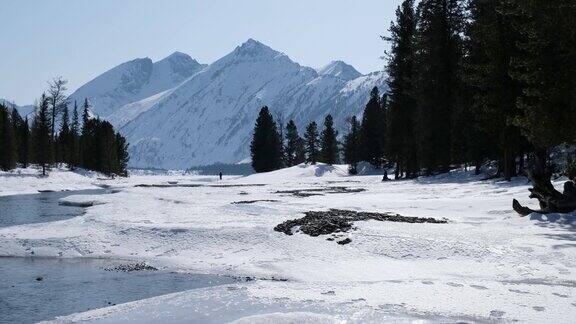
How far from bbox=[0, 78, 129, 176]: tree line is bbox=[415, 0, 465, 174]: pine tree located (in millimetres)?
51646

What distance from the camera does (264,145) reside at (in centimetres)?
8969

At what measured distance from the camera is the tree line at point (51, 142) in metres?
70.5

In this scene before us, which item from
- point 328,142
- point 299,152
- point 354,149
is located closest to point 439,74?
point 354,149

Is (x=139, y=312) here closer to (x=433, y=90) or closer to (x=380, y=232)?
(x=380, y=232)

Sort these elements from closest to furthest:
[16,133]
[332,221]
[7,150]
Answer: [332,221]
[7,150]
[16,133]

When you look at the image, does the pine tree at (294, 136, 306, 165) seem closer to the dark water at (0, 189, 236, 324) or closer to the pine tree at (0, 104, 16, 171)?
the pine tree at (0, 104, 16, 171)

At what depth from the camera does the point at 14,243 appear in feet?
58.7

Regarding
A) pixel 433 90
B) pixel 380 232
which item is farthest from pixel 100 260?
pixel 433 90

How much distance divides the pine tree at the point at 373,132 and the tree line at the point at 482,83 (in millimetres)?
29705

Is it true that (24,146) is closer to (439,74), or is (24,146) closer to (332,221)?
(439,74)

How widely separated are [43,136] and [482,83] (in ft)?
208

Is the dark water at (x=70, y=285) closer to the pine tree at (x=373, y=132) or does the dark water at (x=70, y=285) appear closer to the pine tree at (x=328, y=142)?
the pine tree at (x=373, y=132)

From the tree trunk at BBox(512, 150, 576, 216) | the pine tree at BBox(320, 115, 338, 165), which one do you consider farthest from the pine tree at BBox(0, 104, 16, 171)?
the tree trunk at BBox(512, 150, 576, 216)

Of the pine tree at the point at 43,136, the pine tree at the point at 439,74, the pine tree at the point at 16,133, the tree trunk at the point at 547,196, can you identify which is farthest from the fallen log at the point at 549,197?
the pine tree at the point at 16,133
